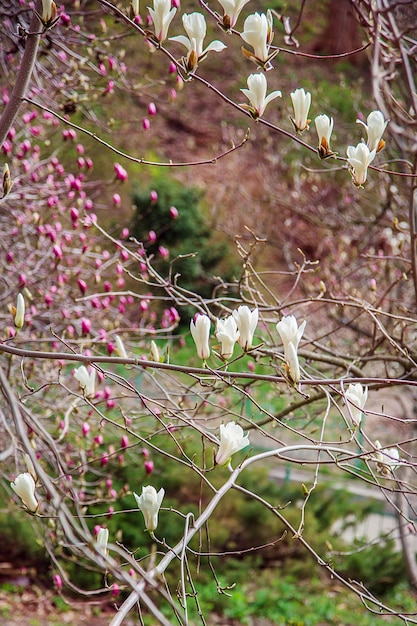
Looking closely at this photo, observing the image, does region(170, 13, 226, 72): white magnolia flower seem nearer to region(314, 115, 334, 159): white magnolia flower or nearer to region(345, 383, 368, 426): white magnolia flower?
region(314, 115, 334, 159): white magnolia flower

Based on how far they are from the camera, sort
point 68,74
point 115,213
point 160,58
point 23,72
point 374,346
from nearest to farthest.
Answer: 1. point 23,72
2. point 374,346
3. point 68,74
4. point 115,213
5. point 160,58

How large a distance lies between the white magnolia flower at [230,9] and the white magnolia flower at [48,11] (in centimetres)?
41

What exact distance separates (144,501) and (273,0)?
64.5ft

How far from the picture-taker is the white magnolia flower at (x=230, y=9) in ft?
6.28

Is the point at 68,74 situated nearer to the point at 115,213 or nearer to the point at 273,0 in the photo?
the point at 115,213

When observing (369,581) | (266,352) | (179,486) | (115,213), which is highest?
(266,352)

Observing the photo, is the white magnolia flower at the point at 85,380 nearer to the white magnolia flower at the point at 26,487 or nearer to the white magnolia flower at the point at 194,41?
the white magnolia flower at the point at 26,487

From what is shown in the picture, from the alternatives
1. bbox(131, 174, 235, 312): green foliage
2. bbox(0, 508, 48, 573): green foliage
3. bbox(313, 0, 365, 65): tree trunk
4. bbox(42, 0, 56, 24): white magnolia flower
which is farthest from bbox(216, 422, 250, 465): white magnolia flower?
bbox(313, 0, 365, 65): tree trunk

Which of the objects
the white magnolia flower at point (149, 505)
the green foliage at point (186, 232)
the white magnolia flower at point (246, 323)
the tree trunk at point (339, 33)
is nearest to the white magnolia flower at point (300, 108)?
the white magnolia flower at point (246, 323)

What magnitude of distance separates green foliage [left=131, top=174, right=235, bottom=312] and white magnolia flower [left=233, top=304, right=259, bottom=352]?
10.1 metres

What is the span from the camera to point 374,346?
10.0 ft

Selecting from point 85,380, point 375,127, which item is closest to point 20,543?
point 85,380

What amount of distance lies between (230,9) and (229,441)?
1.05m

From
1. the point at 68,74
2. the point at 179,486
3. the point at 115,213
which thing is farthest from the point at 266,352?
the point at 115,213
